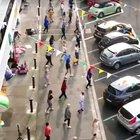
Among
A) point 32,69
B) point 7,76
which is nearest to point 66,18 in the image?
point 32,69

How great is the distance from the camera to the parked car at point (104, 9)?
139 ft

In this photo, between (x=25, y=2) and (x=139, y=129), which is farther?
(x=25, y=2)

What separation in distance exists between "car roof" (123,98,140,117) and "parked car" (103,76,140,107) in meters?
1.38

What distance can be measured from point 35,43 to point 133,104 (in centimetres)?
1364

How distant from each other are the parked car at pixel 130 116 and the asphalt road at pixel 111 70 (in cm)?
64

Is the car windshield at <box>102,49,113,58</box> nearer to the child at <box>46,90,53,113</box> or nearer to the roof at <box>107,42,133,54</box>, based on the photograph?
the roof at <box>107,42,133,54</box>

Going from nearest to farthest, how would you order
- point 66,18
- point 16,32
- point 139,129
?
point 139,129 → point 16,32 → point 66,18

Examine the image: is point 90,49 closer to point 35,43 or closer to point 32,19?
point 35,43

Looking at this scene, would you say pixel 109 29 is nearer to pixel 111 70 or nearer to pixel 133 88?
pixel 111 70

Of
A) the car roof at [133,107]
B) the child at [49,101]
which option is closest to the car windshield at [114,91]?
the car roof at [133,107]

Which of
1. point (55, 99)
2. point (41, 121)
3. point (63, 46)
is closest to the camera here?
point (41, 121)

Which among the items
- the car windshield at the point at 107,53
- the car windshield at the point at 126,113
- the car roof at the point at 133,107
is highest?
the car roof at the point at 133,107

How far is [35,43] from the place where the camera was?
3684cm

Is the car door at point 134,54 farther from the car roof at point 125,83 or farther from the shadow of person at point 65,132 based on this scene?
the shadow of person at point 65,132
